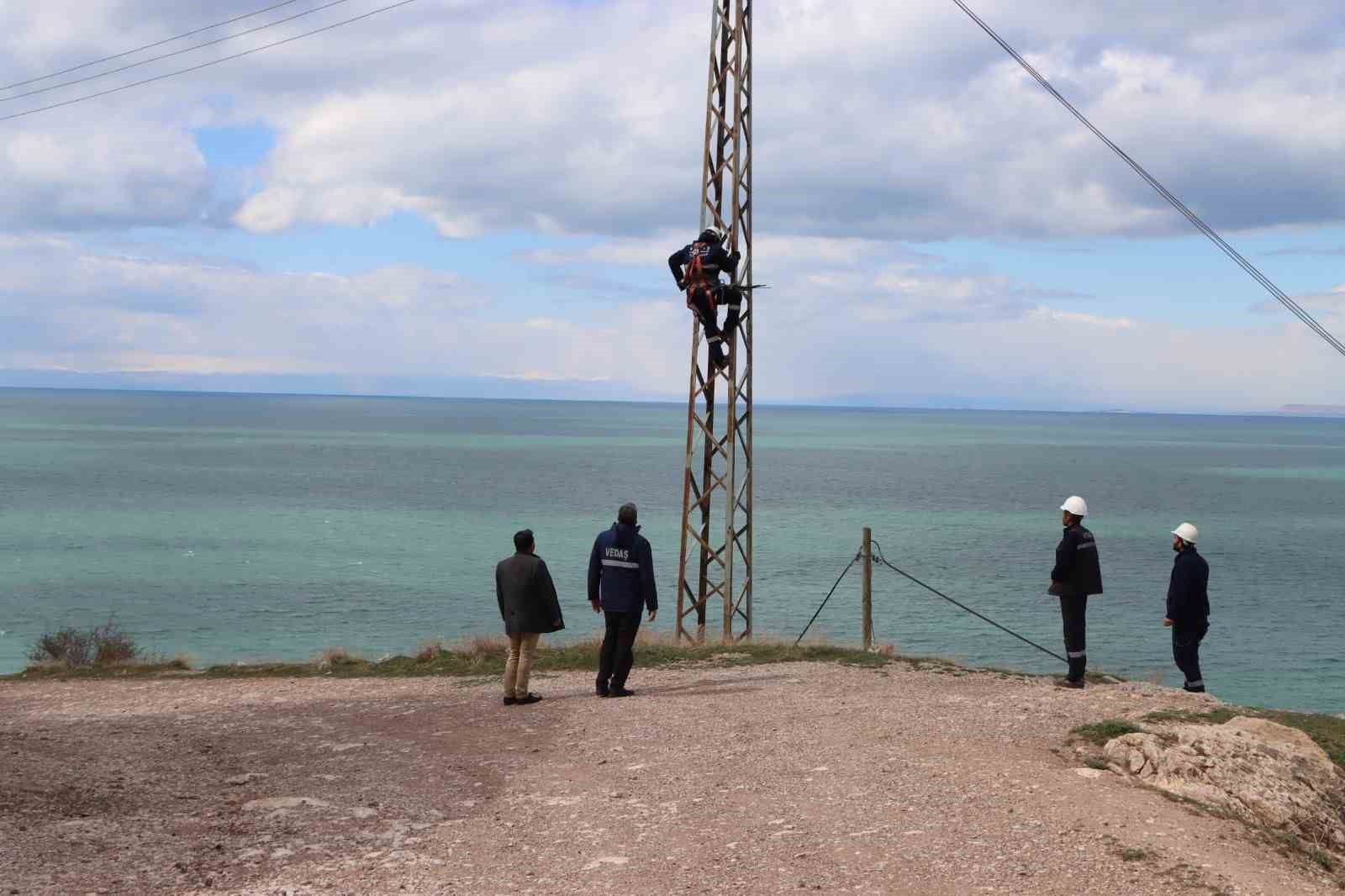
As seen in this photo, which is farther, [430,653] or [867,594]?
[867,594]

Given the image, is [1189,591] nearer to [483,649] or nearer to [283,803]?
[483,649]

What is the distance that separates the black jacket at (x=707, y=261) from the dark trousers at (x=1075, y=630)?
5.73m

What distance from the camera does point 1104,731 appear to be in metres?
10.1

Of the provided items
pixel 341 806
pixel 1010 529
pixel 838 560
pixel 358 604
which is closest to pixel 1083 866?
pixel 341 806

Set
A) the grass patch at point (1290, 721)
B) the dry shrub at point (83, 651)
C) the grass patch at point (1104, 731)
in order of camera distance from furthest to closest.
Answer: the dry shrub at point (83, 651)
the grass patch at point (1290, 721)
the grass patch at point (1104, 731)

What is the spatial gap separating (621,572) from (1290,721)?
6415 mm

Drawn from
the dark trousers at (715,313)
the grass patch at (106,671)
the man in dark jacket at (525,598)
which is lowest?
the grass patch at (106,671)

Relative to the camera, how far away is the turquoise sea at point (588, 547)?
95.4 ft

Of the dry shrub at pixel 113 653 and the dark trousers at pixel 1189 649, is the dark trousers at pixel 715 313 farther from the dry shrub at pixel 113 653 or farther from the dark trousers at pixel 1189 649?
the dry shrub at pixel 113 653

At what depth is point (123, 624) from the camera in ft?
98.1

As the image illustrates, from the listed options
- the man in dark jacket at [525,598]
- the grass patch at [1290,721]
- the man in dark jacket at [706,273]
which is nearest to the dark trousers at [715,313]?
the man in dark jacket at [706,273]

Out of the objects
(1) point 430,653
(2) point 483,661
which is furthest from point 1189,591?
(1) point 430,653

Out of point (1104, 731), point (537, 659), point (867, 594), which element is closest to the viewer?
point (1104, 731)

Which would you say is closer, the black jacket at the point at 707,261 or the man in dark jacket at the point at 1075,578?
the man in dark jacket at the point at 1075,578
